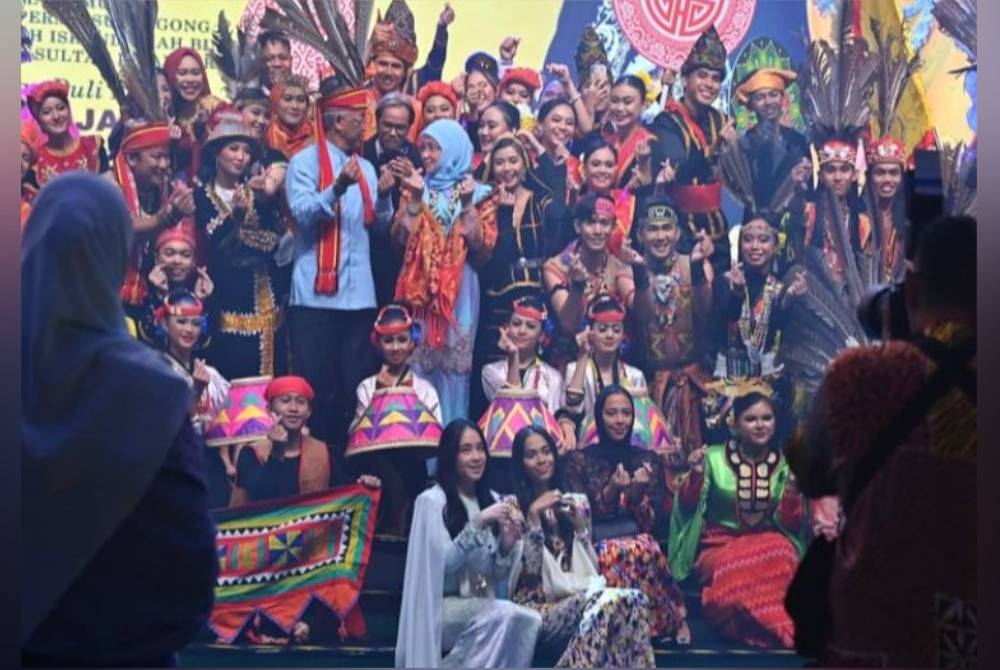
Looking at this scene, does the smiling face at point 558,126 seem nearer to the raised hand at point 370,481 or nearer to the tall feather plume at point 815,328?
the tall feather plume at point 815,328

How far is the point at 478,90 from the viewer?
4.07m

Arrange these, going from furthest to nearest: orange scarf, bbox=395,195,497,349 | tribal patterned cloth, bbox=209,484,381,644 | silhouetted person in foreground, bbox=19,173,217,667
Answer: orange scarf, bbox=395,195,497,349 < tribal patterned cloth, bbox=209,484,381,644 < silhouetted person in foreground, bbox=19,173,217,667

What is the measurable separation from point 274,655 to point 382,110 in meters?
1.45

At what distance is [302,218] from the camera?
4.03 meters

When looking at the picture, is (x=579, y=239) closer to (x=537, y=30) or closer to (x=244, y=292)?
(x=537, y=30)

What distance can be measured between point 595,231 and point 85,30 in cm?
143

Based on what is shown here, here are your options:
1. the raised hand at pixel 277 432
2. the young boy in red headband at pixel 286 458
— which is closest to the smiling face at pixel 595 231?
the young boy in red headband at pixel 286 458

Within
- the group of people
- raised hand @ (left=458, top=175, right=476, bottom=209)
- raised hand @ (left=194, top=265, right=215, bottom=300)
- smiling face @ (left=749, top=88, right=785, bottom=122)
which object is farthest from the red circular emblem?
raised hand @ (left=194, top=265, right=215, bottom=300)

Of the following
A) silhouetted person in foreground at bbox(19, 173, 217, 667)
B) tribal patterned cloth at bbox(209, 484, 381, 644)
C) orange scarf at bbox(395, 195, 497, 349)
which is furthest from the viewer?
orange scarf at bbox(395, 195, 497, 349)

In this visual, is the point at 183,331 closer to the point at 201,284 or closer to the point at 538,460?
the point at 201,284

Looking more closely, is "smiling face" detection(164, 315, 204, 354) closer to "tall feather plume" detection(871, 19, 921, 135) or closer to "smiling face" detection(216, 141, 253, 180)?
"smiling face" detection(216, 141, 253, 180)

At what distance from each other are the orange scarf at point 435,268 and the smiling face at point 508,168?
57 millimetres

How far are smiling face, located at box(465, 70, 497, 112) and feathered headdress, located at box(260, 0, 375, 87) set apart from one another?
29 centimetres

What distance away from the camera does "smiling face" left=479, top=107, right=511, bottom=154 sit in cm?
407
